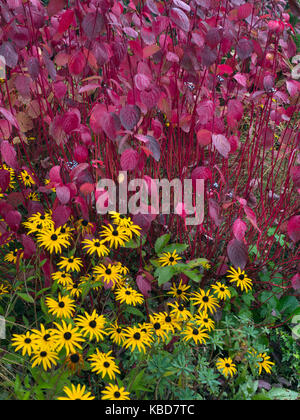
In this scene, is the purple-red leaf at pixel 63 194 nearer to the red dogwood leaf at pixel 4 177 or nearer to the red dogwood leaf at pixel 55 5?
the red dogwood leaf at pixel 4 177

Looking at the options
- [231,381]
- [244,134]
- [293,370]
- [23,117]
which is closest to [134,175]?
[23,117]

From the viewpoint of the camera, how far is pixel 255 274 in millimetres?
1968

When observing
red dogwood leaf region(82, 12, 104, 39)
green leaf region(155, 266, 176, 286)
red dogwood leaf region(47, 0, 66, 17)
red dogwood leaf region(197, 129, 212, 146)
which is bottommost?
green leaf region(155, 266, 176, 286)

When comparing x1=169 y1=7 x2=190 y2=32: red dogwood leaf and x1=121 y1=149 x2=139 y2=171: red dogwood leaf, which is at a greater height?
x1=169 y1=7 x2=190 y2=32: red dogwood leaf

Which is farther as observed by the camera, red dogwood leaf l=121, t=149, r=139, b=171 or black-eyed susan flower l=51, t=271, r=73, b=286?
black-eyed susan flower l=51, t=271, r=73, b=286

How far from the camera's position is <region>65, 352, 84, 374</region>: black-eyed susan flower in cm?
117

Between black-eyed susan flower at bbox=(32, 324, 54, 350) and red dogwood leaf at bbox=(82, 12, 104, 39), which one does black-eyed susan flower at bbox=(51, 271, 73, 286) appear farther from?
red dogwood leaf at bbox=(82, 12, 104, 39)

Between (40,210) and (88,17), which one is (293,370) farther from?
(88,17)

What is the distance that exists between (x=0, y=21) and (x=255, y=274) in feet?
5.20

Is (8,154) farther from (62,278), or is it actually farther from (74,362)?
(74,362)

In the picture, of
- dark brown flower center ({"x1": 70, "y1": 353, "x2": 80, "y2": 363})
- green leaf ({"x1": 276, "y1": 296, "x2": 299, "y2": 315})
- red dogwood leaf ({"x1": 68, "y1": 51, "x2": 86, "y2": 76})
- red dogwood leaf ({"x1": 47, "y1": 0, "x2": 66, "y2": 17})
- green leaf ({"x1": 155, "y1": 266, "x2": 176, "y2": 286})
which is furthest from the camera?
green leaf ({"x1": 276, "y1": 296, "x2": 299, "y2": 315})

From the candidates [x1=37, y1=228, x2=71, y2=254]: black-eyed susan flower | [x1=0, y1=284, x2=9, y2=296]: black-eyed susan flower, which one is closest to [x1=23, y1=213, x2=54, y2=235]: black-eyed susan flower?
[x1=37, y1=228, x2=71, y2=254]: black-eyed susan flower

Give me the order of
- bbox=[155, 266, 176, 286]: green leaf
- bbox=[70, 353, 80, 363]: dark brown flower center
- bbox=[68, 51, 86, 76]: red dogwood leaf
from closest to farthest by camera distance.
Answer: bbox=[70, 353, 80, 363]: dark brown flower center < bbox=[68, 51, 86, 76]: red dogwood leaf < bbox=[155, 266, 176, 286]: green leaf

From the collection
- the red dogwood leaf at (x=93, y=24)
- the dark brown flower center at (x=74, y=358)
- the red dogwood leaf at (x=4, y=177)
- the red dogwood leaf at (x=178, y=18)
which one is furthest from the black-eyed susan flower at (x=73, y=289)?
the red dogwood leaf at (x=178, y=18)
